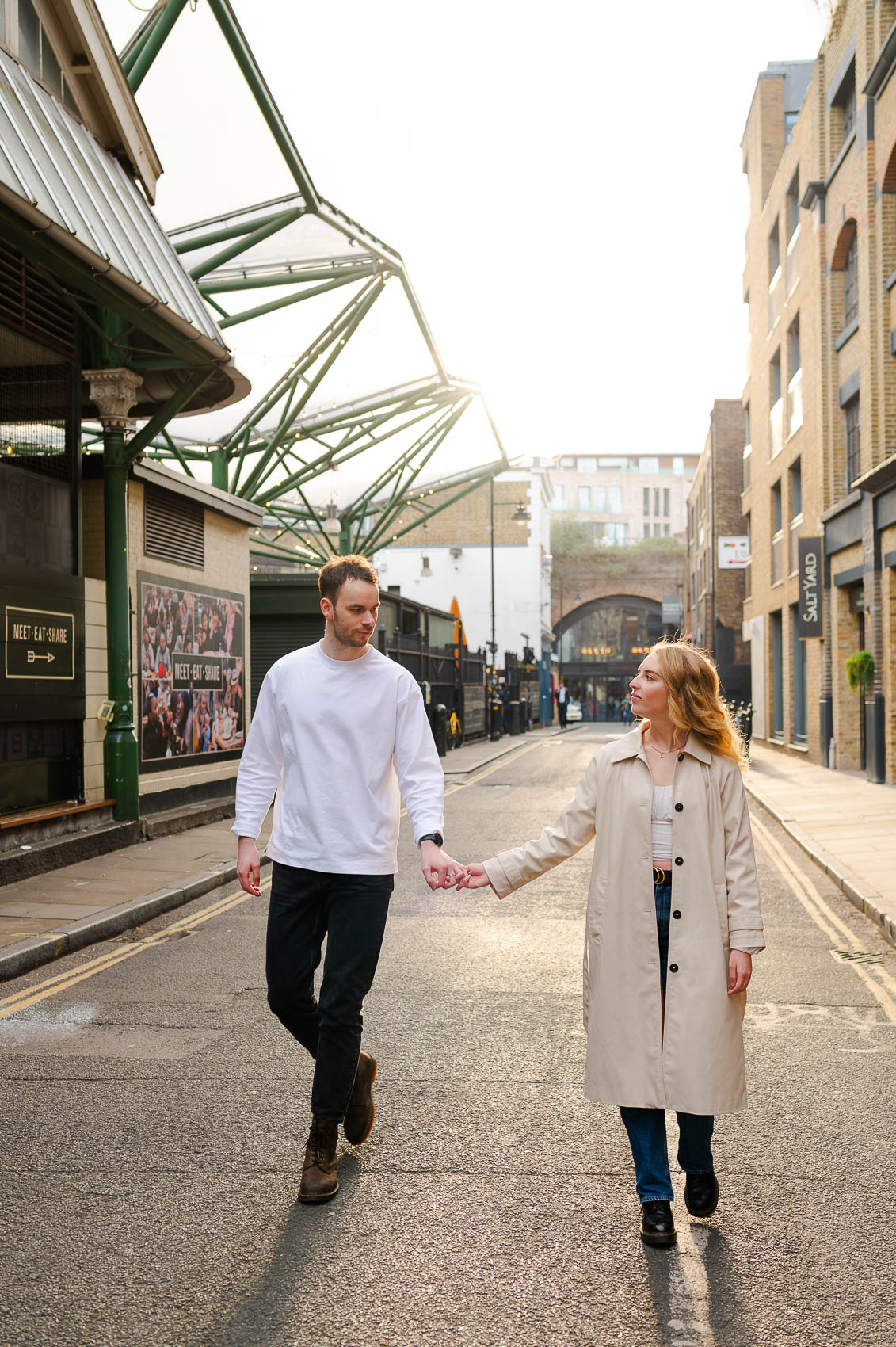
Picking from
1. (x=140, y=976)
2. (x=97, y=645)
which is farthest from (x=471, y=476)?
(x=140, y=976)

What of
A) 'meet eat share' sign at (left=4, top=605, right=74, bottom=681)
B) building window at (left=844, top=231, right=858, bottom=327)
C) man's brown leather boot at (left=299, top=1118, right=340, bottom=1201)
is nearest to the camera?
man's brown leather boot at (left=299, top=1118, right=340, bottom=1201)

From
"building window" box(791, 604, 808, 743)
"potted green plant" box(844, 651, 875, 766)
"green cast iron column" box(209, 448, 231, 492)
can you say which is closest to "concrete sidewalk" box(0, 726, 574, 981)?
"potted green plant" box(844, 651, 875, 766)

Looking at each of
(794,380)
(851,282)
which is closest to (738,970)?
(851,282)

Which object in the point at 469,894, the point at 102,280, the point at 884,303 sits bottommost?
the point at 469,894

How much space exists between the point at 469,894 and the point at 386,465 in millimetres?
27900

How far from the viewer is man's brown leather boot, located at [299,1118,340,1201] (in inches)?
151

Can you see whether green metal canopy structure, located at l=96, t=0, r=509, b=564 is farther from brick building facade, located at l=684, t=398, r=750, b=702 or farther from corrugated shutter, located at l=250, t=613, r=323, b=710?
brick building facade, located at l=684, t=398, r=750, b=702

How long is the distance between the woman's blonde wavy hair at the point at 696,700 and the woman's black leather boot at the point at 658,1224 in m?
1.31

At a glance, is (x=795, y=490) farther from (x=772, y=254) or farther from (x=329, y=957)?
(x=329, y=957)

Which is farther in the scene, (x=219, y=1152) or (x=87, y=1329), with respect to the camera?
(x=219, y=1152)

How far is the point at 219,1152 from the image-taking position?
4.24 m

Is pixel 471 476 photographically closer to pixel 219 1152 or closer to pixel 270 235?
pixel 270 235

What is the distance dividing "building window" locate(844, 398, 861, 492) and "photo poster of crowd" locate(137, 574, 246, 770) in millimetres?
12401

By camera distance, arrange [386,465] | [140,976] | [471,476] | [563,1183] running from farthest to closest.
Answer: [471,476] → [386,465] → [140,976] → [563,1183]
